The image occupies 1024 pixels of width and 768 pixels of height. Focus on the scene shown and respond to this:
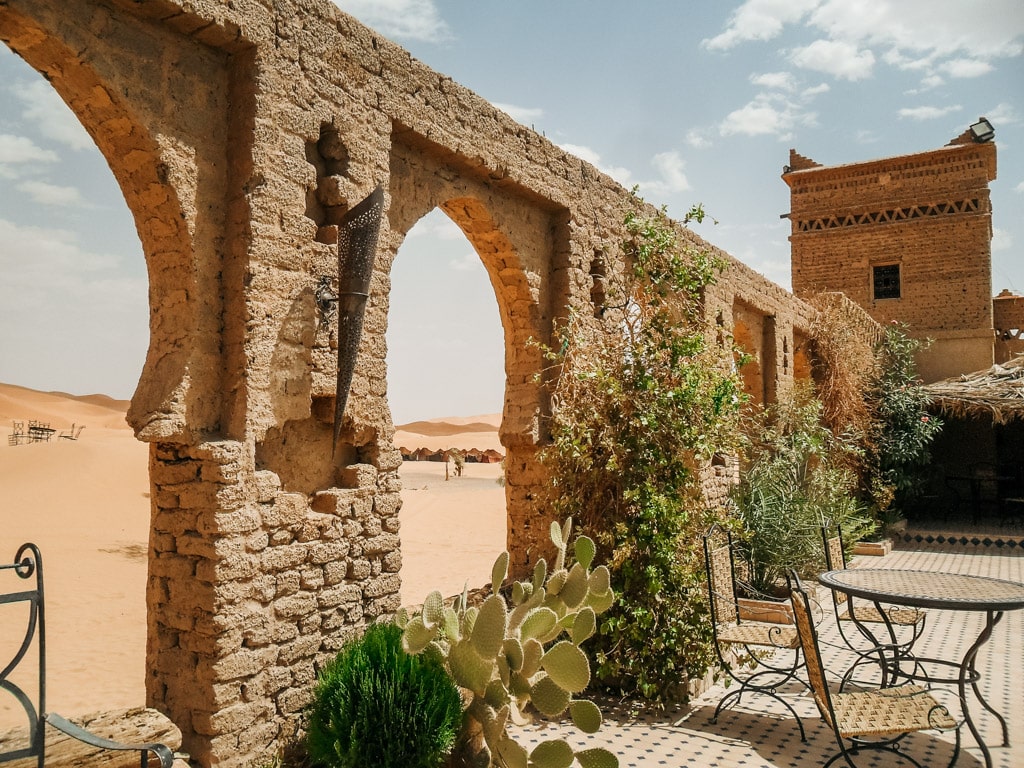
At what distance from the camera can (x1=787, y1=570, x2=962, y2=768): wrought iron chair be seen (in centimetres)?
380

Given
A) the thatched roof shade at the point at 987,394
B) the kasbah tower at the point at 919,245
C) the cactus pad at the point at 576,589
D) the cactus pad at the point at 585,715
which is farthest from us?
the kasbah tower at the point at 919,245

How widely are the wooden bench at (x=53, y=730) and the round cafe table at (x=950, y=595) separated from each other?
3.74 meters

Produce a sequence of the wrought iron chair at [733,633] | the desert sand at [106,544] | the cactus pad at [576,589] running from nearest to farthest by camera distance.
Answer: the cactus pad at [576,589] < the wrought iron chair at [733,633] < the desert sand at [106,544]

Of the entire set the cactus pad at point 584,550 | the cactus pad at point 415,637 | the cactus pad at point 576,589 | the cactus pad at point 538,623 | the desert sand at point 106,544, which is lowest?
the desert sand at point 106,544

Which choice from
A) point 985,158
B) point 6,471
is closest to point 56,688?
point 6,471

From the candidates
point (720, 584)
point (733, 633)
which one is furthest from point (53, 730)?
point (720, 584)

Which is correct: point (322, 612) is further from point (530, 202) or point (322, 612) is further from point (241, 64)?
point (530, 202)

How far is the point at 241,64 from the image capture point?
4.11 meters

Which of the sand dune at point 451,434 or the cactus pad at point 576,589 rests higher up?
the sand dune at point 451,434

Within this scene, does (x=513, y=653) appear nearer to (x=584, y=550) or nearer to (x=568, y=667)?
(x=568, y=667)

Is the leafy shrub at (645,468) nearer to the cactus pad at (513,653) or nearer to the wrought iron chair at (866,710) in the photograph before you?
the wrought iron chair at (866,710)

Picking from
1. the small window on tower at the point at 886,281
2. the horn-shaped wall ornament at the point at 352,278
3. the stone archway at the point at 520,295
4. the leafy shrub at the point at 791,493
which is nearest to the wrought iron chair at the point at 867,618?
the leafy shrub at the point at 791,493

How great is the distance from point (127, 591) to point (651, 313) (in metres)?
9.46

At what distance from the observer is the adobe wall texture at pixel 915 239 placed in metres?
17.6
